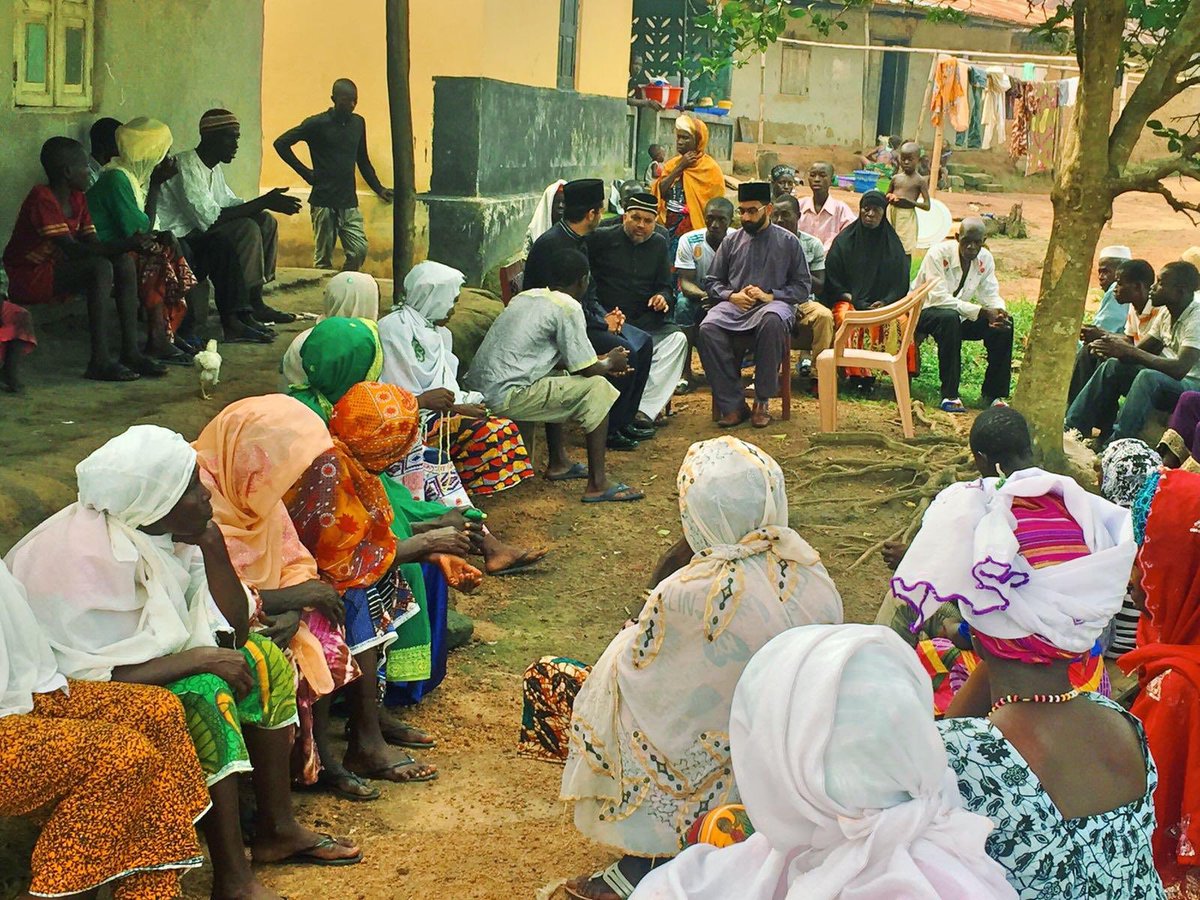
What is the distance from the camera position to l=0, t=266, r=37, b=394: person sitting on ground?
6.32 meters

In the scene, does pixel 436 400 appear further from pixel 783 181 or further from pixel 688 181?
pixel 783 181

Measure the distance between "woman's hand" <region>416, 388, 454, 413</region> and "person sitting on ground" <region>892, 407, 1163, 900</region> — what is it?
4.31 meters

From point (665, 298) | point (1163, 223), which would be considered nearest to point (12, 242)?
point (665, 298)

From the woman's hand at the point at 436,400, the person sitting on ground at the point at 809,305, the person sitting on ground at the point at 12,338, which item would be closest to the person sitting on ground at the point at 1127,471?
the woman's hand at the point at 436,400

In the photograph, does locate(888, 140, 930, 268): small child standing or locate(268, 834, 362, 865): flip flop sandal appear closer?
locate(268, 834, 362, 865): flip flop sandal

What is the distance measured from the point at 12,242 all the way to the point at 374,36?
5330mm

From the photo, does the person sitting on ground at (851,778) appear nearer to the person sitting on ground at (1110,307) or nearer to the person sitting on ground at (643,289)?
the person sitting on ground at (643,289)

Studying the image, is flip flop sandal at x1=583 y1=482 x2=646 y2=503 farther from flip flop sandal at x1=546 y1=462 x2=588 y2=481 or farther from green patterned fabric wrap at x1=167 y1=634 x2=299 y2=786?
green patterned fabric wrap at x1=167 y1=634 x2=299 y2=786

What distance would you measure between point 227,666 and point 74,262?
4165 mm

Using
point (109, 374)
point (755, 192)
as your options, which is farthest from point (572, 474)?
point (755, 192)

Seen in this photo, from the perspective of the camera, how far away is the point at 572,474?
28.6 feet

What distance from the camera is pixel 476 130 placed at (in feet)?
37.0

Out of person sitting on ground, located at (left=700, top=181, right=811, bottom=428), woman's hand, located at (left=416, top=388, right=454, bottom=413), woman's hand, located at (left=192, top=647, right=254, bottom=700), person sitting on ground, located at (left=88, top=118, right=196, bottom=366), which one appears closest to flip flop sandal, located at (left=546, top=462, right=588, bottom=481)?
person sitting on ground, located at (left=700, top=181, right=811, bottom=428)

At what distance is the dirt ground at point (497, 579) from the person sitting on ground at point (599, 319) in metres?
0.22
